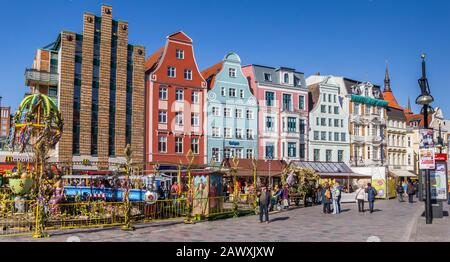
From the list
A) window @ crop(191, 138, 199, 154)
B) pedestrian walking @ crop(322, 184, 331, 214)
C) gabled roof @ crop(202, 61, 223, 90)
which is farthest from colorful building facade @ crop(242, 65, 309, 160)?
pedestrian walking @ crop(322, 184, 331, 214)

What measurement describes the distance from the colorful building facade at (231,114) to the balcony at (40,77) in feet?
49.8

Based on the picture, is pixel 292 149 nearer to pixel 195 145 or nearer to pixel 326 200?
pixel 195 145

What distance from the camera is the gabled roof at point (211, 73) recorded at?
52528 mm

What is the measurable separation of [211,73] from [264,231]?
3857 cm

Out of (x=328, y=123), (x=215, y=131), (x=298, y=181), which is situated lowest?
(x=298, y=181)

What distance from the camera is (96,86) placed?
148 feet

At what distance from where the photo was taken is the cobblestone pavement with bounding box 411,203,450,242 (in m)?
15.3

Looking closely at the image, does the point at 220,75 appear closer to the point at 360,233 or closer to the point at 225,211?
the point at 225,211

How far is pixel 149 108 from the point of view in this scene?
47250 millimetres

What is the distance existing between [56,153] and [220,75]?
60.9 feet

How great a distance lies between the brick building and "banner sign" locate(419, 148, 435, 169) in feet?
96.3

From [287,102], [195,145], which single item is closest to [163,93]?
[195,145]

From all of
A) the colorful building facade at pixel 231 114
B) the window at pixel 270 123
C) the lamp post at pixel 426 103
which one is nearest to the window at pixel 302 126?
the window at pixel 270 123

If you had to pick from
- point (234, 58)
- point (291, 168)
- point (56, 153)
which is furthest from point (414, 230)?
point (234, 58)
